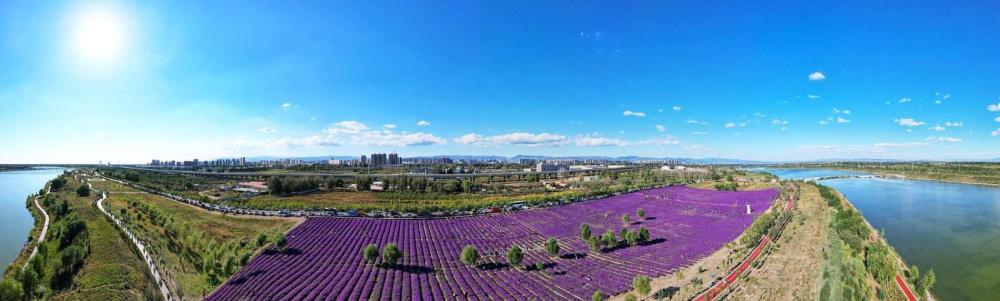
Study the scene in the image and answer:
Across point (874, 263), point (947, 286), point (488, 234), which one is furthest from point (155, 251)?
point (947, 286)

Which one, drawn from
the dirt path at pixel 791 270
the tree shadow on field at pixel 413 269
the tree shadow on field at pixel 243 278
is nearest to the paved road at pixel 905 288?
the dirt path at pixel 791 270

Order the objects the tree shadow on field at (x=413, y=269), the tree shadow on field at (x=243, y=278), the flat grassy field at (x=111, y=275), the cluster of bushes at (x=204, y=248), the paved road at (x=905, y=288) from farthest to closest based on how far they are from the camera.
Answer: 1. the tree shadow on field at (x=413, y=269)
2. the cluster of bushes at (x=204, y=248)
3. the tree shadow on field at (x=243, y=278)
4. the flat grassy field at (x=111, y=275)
5. the paved road at (x=905, y=288)

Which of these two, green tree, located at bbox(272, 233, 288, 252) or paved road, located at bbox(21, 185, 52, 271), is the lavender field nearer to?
green tree, located at bbox(272, 233, 288, 252)

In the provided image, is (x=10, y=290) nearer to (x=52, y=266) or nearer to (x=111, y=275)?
(x=111, y=275)

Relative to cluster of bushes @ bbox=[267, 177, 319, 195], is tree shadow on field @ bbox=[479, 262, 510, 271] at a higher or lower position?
lower

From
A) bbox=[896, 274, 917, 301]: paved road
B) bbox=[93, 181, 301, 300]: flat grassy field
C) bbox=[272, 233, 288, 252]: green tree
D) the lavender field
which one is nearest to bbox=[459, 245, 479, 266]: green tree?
the lavender field

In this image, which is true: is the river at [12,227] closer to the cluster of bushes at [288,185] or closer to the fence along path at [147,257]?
the fence along path at [147,257]
